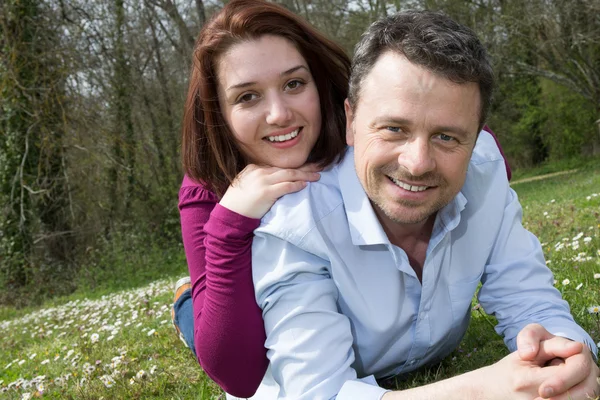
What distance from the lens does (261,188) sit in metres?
2.43

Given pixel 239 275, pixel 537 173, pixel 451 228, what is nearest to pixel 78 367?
pixel 239 275

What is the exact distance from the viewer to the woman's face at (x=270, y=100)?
2.76 m

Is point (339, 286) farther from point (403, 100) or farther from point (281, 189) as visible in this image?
point (403, 100)

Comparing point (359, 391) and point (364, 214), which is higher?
point (364, 214)

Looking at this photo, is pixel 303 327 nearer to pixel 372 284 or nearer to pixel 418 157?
pixel 372 284

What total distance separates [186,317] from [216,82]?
1.40m

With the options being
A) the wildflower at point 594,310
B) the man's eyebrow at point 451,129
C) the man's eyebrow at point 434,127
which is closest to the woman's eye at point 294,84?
the man's eyebrow at point 434,127

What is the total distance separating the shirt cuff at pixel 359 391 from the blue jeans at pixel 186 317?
1.51 meters

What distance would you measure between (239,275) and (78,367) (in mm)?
2388

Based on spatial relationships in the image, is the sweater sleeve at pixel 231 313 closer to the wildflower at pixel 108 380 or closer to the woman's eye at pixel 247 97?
the woman's eye at pixel 247 97

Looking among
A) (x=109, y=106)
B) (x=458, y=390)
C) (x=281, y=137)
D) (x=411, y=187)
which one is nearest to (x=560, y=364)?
(x=458, y=390)

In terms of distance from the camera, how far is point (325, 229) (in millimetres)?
2248

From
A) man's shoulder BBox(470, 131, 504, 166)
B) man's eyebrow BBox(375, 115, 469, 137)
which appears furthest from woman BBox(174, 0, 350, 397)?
man's shoulder BBox(470, 131, 504, 166)

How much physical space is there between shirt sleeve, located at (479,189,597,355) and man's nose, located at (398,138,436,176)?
68cm
